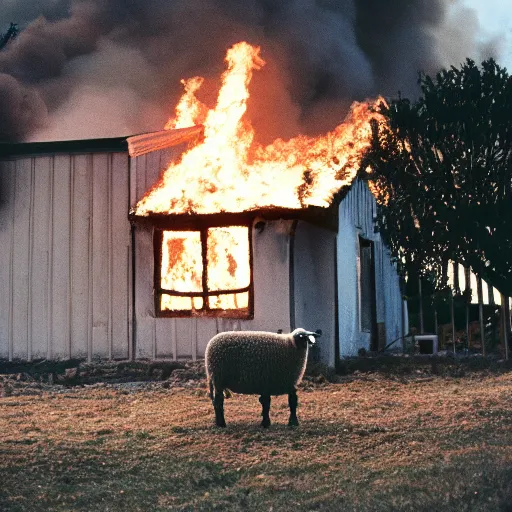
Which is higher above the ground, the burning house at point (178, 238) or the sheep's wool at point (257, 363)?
the burning house at point (178, 238)

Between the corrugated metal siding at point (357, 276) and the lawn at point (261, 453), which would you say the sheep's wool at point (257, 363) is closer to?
the lawn at point (261, 453)

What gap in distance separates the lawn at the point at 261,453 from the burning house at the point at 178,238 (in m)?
2.83

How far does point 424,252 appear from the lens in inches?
725

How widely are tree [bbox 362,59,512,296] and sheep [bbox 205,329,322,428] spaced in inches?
341

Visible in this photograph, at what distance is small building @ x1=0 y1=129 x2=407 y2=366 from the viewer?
1502 cm

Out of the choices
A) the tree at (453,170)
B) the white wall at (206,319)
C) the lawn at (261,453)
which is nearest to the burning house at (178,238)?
the white wall at (206,319)

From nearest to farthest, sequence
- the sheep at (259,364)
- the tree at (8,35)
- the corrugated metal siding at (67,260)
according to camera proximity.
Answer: the sheep at (259,364), the corrugated metal siding at (67,260), the tree at (8,35)

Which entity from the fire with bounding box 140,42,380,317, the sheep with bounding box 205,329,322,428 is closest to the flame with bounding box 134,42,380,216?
the fire with bounding box 140,42,380,317

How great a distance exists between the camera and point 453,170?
57.7 feet

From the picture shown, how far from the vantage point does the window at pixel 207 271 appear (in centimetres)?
1516

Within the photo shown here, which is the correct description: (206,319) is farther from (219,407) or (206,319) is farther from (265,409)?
(265,409)

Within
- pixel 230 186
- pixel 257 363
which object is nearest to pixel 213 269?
pixel 230 186

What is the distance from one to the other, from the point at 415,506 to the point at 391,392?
6906mm

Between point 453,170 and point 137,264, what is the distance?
23.2 feet
